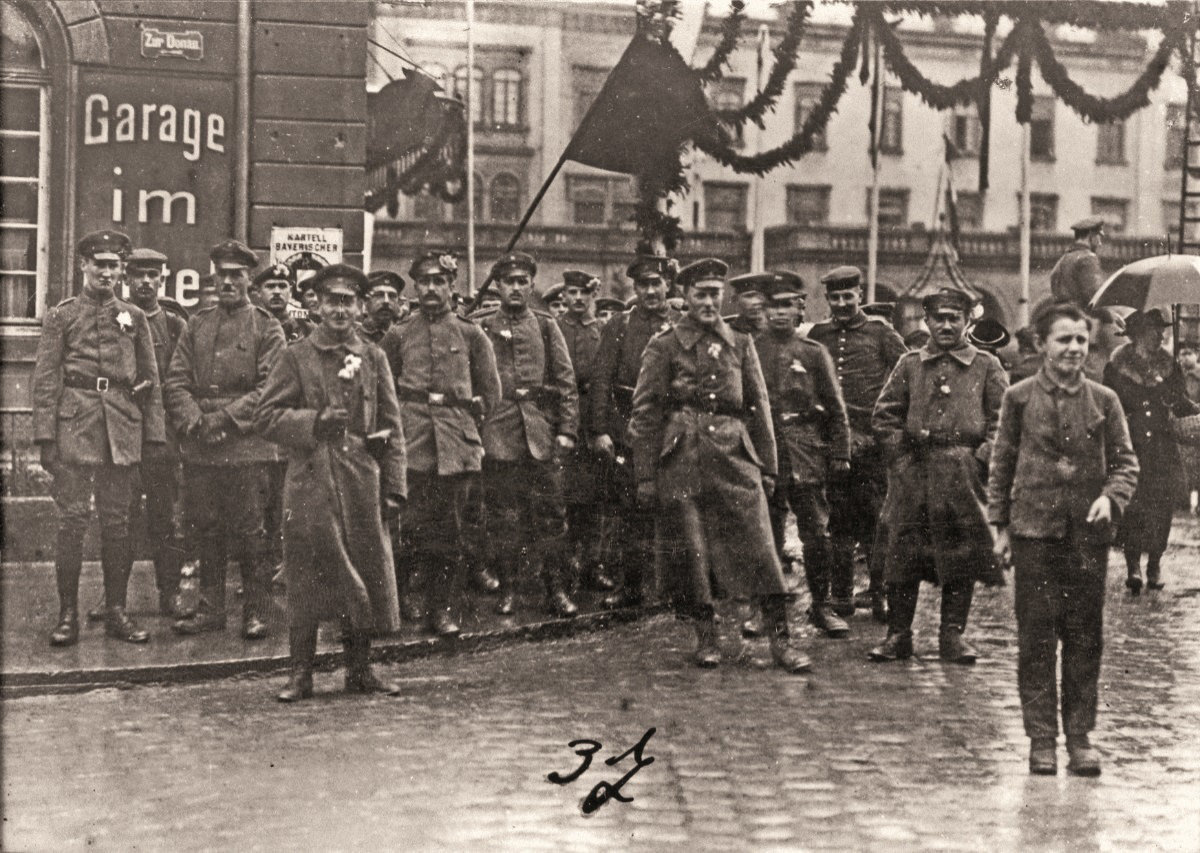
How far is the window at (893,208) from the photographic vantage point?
138 ft

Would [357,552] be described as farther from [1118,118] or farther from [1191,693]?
[1118,118]

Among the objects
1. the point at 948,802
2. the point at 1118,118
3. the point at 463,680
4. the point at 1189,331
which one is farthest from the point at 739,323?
the point at 1189,331

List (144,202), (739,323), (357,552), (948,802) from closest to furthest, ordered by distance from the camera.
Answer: (948,802)
(357,552)
(739,323)
(144,202)

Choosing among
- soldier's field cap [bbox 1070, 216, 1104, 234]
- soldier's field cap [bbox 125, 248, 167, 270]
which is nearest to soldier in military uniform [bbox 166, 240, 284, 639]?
soldier's field cap [bbox 125, 248, 167, 270]

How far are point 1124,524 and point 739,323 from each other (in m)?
3.57

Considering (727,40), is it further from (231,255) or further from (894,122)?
(894,122)

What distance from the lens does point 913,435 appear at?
8.90 m

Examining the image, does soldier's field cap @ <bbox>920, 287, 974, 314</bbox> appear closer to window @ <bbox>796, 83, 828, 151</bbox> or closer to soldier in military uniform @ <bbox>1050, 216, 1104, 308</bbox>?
soldier in military uniform @ <bbox>1050, 216, 1104, 308</bbox>

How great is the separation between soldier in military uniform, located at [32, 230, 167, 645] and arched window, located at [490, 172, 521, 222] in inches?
878

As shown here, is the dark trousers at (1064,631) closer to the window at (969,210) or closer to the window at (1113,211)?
the window at (1113,211)

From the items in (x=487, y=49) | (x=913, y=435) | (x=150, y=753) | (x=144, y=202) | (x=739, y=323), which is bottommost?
(x=150, y=753)

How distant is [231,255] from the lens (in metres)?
9.16

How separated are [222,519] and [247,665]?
136 centimetres

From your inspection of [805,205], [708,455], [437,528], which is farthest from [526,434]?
[805,205]
